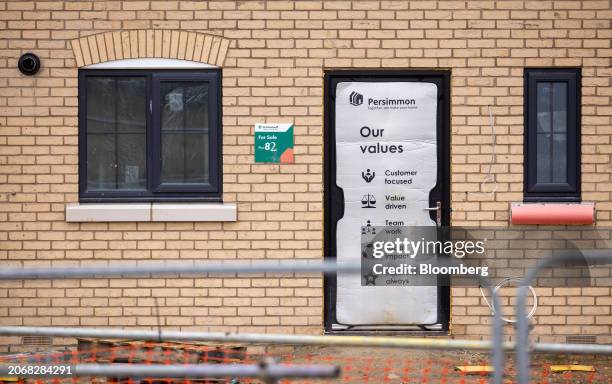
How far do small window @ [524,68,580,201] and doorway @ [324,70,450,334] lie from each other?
74 cm

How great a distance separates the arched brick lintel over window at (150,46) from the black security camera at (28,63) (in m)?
0.35

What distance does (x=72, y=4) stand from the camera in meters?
7.78

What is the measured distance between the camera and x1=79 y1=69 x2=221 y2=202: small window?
784cm

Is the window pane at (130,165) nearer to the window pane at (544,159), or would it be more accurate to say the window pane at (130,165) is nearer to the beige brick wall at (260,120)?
the beige brick wall at (260,120)

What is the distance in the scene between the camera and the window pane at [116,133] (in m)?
7.88

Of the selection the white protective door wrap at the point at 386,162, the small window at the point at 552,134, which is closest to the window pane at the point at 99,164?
the white protective door wrap at the point at 386,162

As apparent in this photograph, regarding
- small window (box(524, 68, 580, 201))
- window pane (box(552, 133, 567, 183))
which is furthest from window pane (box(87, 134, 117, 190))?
window pane (box(552, 133, 567, 183))

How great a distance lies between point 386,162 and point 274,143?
1.04 metres

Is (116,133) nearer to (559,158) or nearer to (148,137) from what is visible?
(148,137)

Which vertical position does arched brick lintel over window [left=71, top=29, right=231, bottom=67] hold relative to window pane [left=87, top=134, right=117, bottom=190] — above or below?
above

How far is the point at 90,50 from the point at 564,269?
4724 mm

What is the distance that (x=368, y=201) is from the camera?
795 centimetres

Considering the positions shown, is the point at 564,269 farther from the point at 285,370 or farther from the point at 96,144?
the point at 285,370
